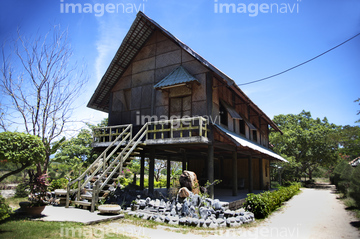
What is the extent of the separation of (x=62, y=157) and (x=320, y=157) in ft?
122

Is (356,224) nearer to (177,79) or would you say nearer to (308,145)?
(177,79)

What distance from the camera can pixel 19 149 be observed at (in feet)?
25.4

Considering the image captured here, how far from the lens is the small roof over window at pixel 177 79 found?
43.0 ft

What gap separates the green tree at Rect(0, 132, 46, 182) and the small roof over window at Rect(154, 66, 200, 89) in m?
7.24

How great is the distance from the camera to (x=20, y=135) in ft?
25.6

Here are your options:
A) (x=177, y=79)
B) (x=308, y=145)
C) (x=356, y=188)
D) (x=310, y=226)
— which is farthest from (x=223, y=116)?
(x=308, y=145)

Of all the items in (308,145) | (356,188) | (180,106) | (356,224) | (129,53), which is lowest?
(356,224)

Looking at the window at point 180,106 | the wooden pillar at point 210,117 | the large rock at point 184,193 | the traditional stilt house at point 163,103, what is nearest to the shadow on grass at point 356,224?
the traditional stilt house at point 163,103

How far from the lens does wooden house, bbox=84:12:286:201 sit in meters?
12.9

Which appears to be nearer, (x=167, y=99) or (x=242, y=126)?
(x=167, y=99)

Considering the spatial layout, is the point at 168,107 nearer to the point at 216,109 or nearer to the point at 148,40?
the point at 216,109

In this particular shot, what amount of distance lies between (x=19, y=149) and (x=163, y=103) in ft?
27.5

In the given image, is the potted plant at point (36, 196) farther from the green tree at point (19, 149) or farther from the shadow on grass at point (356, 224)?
the shadow on grass at point (356, 224)

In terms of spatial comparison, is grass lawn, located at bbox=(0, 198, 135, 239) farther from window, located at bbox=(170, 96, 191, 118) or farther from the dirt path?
window, located at bbox=(170, 96, 191, 118)
